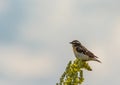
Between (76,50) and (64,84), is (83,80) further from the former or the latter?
(76,50)

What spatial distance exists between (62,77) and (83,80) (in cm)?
62

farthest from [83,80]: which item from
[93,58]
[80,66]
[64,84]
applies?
[93,58]

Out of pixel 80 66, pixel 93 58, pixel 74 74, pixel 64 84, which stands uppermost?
pixel 93 58

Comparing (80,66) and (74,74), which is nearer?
(74,74)

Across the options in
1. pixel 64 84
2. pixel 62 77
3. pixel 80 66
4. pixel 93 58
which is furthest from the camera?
pixel 93 58

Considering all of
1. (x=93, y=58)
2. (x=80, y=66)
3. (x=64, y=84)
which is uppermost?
(x=93, y=58)

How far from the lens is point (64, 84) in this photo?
28.2ft

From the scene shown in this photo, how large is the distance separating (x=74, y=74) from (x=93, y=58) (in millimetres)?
16862

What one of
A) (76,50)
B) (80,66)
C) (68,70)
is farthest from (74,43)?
(68,70)

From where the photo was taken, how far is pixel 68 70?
31.9 ft

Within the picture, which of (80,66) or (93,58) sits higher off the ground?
(93,58)

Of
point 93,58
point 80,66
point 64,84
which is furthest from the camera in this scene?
point 93,58

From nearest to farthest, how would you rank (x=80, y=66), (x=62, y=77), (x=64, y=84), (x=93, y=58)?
(x=64, y=84) → (x=62, y=77) → (x=80, y=66) → (x=93, y=58)

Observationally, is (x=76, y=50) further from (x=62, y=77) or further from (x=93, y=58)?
(x=62, y=77)
